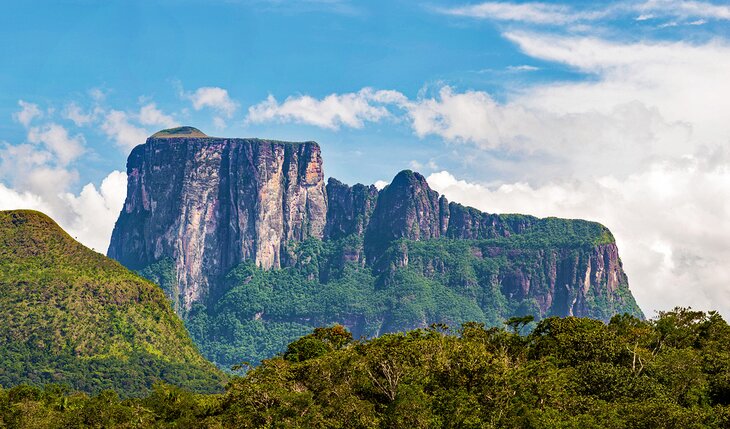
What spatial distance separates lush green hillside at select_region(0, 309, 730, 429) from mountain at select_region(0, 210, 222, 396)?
68570 mm

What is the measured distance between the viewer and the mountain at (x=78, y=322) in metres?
160

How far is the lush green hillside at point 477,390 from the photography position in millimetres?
70000

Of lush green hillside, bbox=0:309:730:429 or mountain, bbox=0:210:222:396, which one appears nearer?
lush green hillside, bbox=0:309:730:429

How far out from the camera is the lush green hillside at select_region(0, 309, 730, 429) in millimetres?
70000

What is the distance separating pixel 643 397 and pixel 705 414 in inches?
305

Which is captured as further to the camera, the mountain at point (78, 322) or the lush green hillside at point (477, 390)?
the mountain at point (78, 322)

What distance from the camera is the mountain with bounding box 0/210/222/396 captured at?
160375 mm

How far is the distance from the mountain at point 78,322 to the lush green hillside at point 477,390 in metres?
68.6

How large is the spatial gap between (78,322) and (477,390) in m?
113

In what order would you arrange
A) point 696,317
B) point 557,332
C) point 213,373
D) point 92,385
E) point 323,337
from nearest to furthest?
1. point 557,332
2. point 696,317
3. point 323,337
4. point 92,385
5. point 213,373

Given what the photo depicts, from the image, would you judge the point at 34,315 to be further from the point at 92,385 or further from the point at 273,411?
the point at 273,411

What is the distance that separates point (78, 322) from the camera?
171 m

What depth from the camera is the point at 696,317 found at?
10181 centimetres

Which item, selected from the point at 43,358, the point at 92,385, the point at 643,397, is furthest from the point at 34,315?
the point at 643,397
